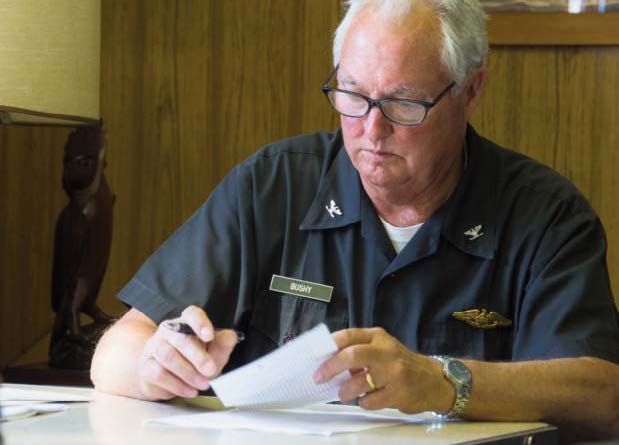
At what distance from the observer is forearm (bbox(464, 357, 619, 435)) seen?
5.57 feet

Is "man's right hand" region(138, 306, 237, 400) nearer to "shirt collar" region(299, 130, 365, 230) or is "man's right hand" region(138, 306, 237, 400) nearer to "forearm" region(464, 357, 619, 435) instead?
"forearm" region(464, 357, 619, 435)

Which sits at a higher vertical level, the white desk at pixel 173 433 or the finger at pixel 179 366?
the finger at pixel 179 366

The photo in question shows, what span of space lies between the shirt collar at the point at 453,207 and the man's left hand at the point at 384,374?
466mm

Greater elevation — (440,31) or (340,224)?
(440,31)

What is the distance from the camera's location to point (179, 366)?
169 centimetres

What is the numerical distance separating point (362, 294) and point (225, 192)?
1.09 feet

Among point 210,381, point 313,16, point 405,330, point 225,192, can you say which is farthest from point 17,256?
point 210,381

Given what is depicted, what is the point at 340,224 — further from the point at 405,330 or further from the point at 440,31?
the point at 440,31

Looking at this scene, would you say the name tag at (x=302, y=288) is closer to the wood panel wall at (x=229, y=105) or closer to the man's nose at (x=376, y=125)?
the man's nose at (x=376, y=125)

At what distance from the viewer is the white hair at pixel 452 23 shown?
2.05 meters

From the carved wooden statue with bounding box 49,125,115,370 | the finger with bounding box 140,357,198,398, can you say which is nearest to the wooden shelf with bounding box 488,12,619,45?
the carved wooden statue with bounding box 49,125,115,370

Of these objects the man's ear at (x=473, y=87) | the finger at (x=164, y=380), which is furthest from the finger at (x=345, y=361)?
the man's ear at (x=473, y=87)

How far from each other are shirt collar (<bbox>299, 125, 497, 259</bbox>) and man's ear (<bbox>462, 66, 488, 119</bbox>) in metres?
0.08

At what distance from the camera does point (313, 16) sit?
14.0ft
